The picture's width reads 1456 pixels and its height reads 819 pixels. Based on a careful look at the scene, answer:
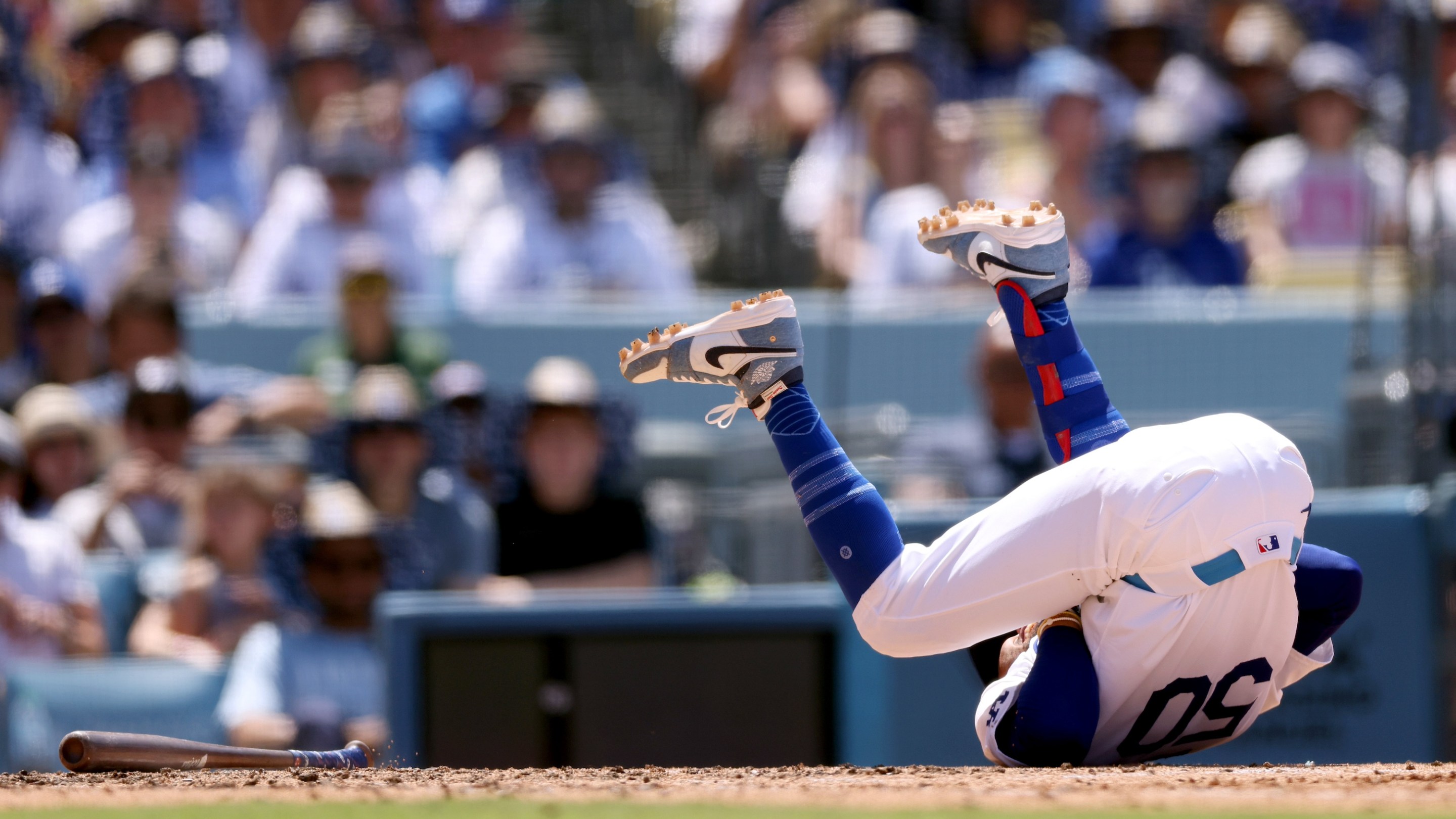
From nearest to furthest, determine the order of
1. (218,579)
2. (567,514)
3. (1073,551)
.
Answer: (1073,551) < (218,579) < (567,514)

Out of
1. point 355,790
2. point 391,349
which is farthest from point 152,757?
point 391,349

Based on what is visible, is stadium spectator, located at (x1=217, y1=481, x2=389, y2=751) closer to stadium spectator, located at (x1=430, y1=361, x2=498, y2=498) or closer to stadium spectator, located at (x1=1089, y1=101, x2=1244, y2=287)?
stadium spectator, located at (x1=430, y1=361, x2=498, y2=498)

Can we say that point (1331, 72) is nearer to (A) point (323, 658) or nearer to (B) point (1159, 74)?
(B) point (1159, 74)

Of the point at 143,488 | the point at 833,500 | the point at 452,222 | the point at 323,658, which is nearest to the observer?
the point at 833,500

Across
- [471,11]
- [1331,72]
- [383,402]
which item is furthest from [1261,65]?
[383,402]

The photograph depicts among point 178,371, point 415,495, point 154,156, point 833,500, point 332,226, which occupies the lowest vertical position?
point 415,495

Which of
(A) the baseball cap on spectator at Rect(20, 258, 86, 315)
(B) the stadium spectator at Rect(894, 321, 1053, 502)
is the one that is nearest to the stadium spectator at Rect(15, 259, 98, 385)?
(A) the baseball cap on spectator at Rect(20, 258, 86, 315)
